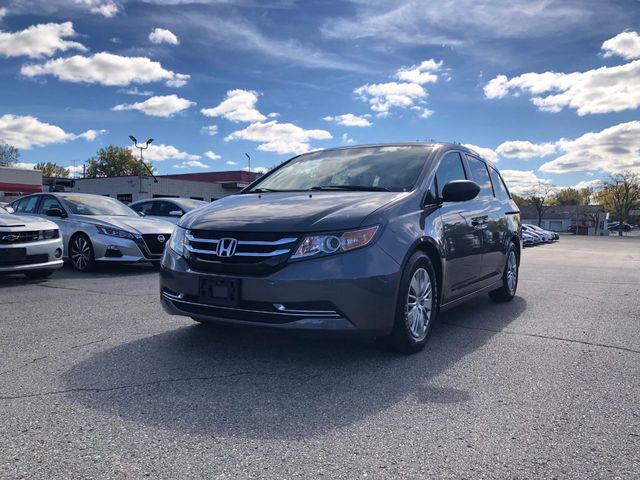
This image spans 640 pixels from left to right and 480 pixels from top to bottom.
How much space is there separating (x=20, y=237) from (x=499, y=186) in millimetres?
6610

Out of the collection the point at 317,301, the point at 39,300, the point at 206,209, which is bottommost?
the point at 39,300

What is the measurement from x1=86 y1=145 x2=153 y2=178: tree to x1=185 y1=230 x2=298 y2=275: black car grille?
304 ft

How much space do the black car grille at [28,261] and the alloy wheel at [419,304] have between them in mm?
6036

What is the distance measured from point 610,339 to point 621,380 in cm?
129

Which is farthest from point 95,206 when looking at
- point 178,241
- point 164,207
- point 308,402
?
point 308,402

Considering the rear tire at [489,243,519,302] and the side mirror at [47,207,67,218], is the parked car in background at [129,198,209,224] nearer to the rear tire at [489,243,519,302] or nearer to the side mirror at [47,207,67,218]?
the side mirror at [47,207,67,218]

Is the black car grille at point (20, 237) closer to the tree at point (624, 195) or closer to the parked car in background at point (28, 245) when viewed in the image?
the parked car in background at point (28, 245)

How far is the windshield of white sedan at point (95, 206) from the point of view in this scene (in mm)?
9758

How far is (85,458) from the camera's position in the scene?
90.6 inches

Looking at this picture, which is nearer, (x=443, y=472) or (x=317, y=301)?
(x=443, y=472)

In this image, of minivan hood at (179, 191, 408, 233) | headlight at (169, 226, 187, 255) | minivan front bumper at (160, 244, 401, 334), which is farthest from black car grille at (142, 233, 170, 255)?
minivan front bumper at (160, 244, 401, 334)

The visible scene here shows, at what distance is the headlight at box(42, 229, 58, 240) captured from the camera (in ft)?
26.0

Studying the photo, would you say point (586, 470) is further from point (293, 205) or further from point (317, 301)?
point (293, 205)

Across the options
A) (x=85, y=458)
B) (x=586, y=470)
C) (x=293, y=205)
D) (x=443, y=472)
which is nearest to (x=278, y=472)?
(x=443, y=472)
